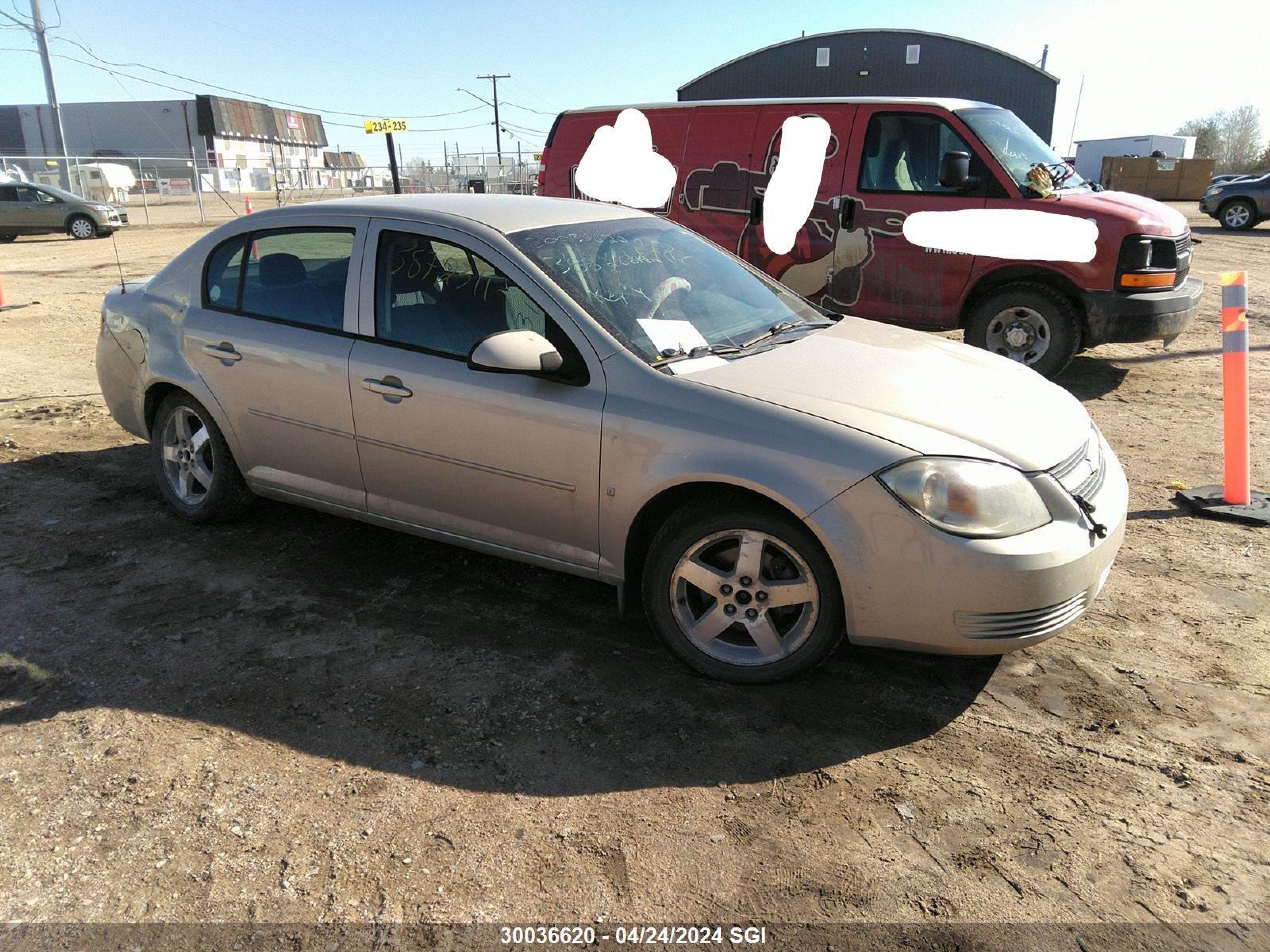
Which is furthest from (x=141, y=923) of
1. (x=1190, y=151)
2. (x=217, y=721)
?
(x=1190, y=151)

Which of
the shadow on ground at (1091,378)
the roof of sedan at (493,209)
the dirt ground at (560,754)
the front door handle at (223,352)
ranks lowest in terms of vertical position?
the dirt ground at (560,754)

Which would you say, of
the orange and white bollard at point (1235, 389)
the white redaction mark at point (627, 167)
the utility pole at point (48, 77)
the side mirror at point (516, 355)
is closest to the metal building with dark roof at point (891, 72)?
the utility pole at point (48, 77)

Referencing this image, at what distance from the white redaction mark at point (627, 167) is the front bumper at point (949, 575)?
6.38 m

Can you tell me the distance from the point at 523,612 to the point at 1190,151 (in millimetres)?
59343

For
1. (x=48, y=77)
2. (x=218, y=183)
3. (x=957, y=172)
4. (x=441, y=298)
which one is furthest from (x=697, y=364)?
(x=218, y=183)

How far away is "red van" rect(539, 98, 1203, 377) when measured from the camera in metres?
7.22

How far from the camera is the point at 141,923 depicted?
2352mm

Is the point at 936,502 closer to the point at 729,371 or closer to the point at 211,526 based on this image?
the point at 729,371

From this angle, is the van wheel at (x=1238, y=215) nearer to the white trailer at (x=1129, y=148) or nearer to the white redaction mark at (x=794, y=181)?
the white redaction mark at (x=794, y=181)

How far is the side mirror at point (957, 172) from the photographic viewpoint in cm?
735

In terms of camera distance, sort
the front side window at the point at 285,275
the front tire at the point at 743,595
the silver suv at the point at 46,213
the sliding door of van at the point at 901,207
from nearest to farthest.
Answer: the front tire at the point at 743,595, the front side window at the point at 285,275, the sliding door of van at the point at 901,207, the silver suv at the point at 46,213

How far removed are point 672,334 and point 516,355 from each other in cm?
66

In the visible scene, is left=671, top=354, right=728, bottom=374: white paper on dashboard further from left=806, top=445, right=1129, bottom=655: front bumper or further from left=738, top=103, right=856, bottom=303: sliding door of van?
left=738, top=103, right=856, bottom=303: sliding door of van

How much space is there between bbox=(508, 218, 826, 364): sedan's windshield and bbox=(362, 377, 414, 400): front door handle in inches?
29.8
